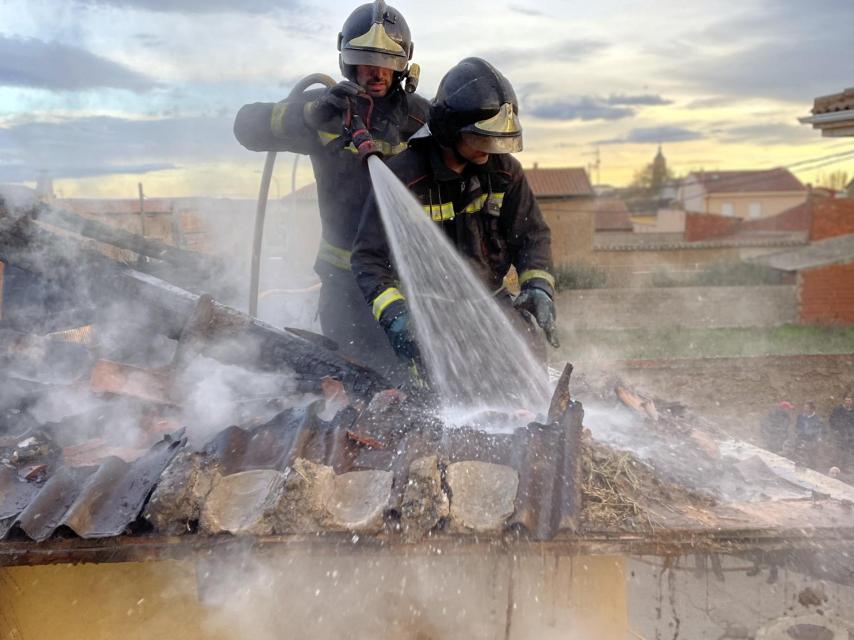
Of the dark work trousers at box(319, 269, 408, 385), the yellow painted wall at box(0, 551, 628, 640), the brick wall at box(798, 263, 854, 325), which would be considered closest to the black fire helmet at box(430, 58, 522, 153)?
the dark work trousers at box(319, 269, 408, 385)

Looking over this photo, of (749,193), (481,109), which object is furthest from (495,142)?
(749,193)

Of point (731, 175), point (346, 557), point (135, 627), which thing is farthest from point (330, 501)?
point (731, 175)

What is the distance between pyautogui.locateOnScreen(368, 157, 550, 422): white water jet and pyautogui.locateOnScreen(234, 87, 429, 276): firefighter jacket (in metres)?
0.75

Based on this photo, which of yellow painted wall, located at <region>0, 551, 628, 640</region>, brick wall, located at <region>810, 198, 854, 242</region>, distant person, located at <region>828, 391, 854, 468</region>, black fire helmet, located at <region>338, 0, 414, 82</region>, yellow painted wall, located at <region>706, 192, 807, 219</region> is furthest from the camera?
yellow painted wall, located at <region>706, 192, 807, 219</region>

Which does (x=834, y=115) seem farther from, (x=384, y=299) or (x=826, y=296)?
(x=384, y=299)

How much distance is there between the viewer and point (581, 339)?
1705 centimetres

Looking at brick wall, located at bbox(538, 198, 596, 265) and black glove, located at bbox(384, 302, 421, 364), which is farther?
brick wall, located at bbox(538, 198, 596, 265)

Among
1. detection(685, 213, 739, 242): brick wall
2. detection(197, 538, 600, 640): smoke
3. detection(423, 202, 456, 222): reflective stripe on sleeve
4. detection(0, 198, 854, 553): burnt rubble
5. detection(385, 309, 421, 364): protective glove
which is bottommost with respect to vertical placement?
detection(685, 213, 739, 242): brick wall

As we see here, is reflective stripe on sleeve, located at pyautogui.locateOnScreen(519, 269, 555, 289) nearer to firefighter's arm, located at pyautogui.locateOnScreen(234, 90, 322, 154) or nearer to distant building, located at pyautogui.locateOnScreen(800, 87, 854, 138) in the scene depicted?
firefighter's arm, located at pyautogui.locateOnScreen(234, 90, 322, 154)

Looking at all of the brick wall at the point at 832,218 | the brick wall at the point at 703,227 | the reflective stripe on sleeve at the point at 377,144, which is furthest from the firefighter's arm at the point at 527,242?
the brick wall at the point at 703,227

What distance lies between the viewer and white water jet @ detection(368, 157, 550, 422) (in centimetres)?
380

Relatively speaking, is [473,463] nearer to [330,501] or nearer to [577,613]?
[330,501]

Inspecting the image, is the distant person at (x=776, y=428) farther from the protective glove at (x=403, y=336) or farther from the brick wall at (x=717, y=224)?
the brick wall at (x=717, y=224)

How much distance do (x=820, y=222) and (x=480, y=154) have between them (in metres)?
25.5
